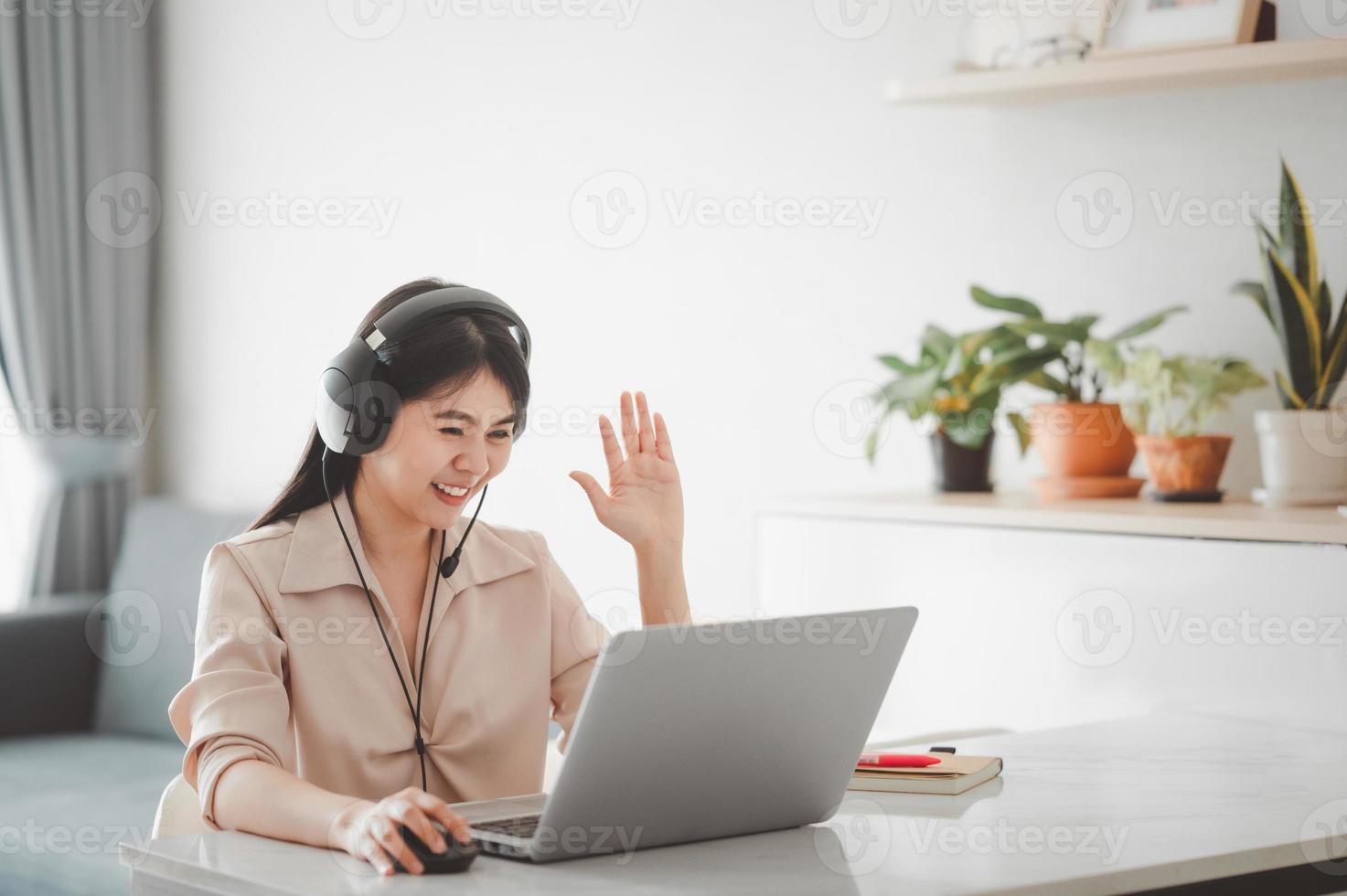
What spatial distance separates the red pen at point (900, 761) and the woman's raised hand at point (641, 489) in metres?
0.35

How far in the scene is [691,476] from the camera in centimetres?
313

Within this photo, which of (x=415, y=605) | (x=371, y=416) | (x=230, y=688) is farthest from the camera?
(x=415, y=605)

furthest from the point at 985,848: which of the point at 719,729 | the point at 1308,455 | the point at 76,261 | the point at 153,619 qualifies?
the point at 76,261

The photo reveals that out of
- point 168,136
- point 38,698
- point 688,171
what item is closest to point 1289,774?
point 688,171

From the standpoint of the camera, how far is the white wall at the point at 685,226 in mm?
2512

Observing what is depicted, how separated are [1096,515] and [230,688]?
117 cm

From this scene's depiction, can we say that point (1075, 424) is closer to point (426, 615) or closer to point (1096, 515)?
point (1096, 515)

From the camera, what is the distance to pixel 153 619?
3604 millimetres

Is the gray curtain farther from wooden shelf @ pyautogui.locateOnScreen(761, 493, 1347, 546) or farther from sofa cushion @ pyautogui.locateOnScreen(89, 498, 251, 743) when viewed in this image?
wooden shelf @ pyautogui.locateOnScreen(761, 493, 1347, 546)

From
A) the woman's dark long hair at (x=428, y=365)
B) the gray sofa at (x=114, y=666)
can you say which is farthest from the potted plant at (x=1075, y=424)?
the gray sofa at (x=114, y=666)

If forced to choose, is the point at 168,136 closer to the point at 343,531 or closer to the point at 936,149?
the point at 936,149

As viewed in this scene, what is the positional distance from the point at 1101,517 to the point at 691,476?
1.20 meters

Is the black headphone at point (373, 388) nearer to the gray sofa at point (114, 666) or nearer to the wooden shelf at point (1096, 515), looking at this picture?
the wooden shelf at point (1096, 515)

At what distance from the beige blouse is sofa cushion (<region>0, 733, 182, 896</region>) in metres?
1.10
